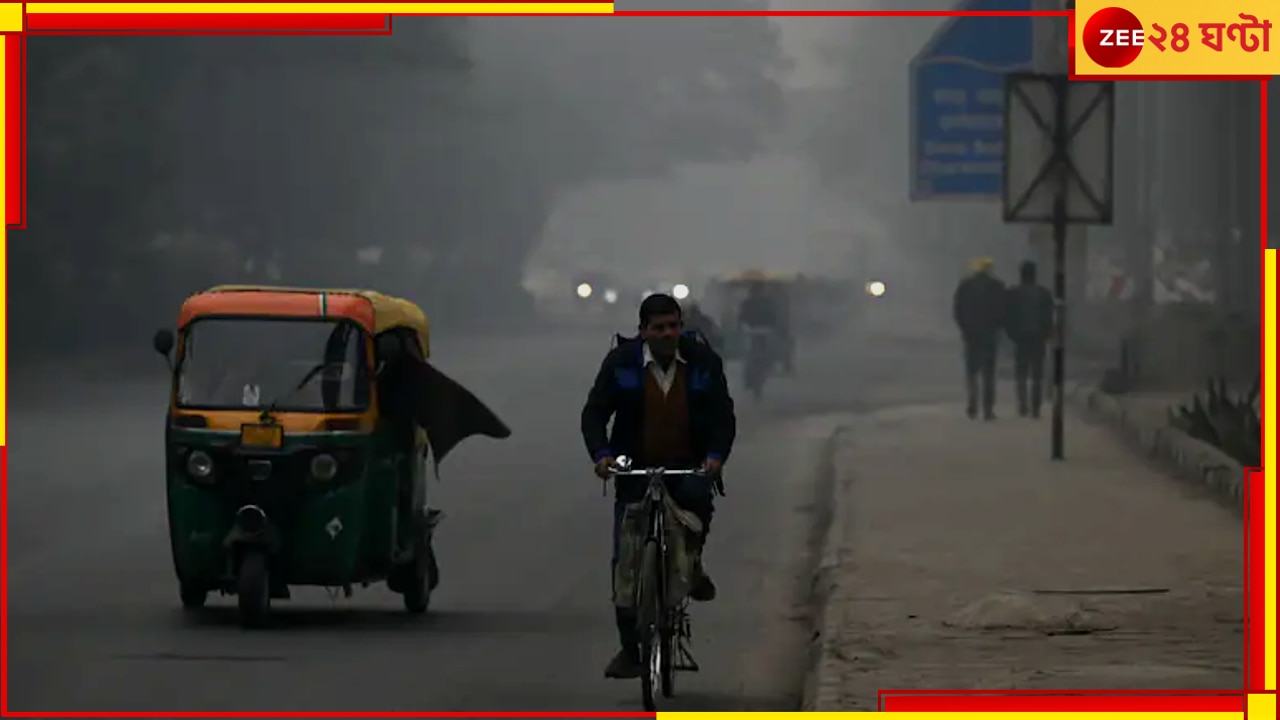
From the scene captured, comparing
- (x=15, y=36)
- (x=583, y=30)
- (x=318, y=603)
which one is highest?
(x=583, y=30)

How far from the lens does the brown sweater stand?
32.0ft

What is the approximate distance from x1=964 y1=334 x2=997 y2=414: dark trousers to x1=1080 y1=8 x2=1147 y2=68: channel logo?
569 inches

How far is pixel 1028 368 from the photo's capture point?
29109 mm

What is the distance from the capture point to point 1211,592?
41.3 ft

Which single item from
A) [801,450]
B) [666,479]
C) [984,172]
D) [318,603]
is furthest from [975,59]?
[666,479]

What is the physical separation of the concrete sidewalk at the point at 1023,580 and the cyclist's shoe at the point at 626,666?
594mm

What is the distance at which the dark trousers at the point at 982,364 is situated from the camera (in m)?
28.3

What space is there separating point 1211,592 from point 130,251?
98.8 feet

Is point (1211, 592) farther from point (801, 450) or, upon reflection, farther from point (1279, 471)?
point (801, 450)

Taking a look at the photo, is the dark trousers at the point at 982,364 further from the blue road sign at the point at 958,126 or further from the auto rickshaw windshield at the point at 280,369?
the auto rickshaw windshield at the point at 280,369

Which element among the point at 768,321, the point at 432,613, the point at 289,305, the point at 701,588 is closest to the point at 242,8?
the point at 768,321

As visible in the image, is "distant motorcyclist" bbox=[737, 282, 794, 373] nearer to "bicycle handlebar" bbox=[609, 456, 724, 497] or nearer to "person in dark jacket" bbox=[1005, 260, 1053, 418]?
"person in dark jacket" bbox=[1005, 260, 1053, 418]

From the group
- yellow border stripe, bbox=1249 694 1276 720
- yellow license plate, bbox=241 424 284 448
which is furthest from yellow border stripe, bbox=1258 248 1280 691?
yellow license plate, bbox=241 424 284 448

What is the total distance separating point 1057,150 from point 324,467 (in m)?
9.23
